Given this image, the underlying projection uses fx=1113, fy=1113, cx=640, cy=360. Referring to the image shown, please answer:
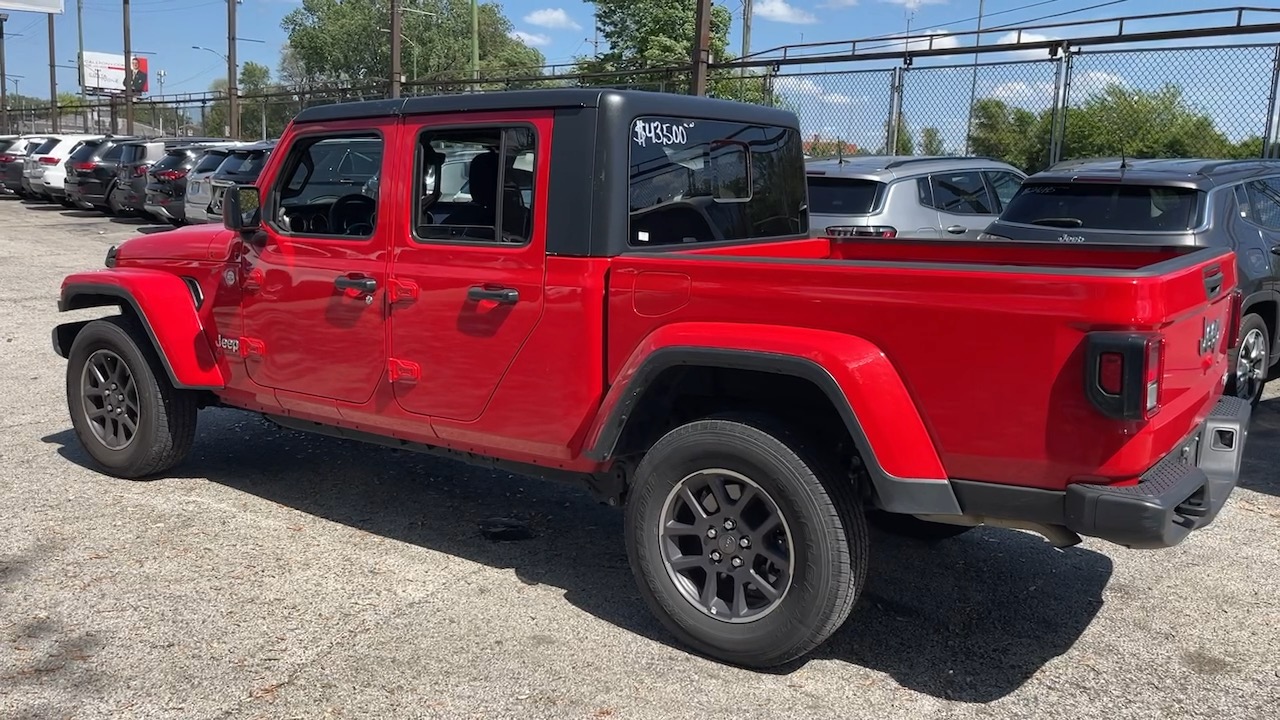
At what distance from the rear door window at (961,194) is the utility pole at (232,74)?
24.5 metres

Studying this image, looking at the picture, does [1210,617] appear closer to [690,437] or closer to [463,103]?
[690,437]

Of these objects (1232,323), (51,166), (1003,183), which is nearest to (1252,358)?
(1232,323)

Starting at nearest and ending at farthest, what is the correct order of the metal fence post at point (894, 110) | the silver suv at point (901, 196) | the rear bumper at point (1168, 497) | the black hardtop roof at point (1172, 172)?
the rear bumper at point (1168, 497) < the black hardtop roof at point (1172, 172) < the silver suv at point (901, 196) < the metal fence post at point (894, 110)

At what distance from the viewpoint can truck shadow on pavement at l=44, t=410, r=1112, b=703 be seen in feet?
12.9

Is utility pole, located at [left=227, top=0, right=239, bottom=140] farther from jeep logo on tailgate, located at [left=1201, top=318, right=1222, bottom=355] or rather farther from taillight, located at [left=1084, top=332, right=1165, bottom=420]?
taillight, located at [left=1084, top=332, right=1165, bottom=420]

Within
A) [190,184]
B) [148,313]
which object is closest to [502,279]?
[148,313]

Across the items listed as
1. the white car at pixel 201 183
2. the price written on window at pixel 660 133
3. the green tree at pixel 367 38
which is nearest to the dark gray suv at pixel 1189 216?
the price written on window at pixel 660 133

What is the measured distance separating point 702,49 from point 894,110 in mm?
2649

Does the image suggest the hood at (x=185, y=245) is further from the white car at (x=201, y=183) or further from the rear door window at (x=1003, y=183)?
the white car at (x=201, y=183)

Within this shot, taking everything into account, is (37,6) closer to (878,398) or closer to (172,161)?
(172,161)

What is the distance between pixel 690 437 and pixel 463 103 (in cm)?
169

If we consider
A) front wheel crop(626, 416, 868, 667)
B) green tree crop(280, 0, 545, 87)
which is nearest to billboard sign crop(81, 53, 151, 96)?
green tree crop(280, 0, 545, 87)

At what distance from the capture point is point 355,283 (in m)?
4.65

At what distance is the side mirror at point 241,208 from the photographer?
16.6ft
